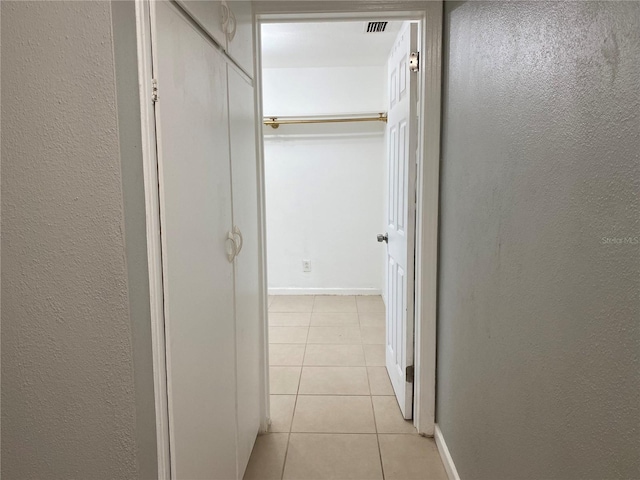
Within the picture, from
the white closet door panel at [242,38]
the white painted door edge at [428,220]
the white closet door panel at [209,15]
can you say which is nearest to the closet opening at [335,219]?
the white painted door edge at [428,220]

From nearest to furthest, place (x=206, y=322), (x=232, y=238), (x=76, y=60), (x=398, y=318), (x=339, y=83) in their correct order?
(x=76, y=60), (x=206, y=322), (x=232, y=238), (x=398, y=318), (x=339, y=83)

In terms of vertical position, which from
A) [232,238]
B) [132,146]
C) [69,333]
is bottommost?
[69,333]

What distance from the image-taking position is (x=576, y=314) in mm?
873

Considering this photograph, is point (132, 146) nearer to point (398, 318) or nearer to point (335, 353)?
point (398, 318)

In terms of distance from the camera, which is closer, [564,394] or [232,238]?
[564,394]

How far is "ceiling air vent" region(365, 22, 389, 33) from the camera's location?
3.08 metres

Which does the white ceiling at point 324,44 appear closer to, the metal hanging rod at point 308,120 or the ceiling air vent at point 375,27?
the ceiling air vent at point 375,27

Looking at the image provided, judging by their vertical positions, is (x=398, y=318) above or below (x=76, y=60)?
below

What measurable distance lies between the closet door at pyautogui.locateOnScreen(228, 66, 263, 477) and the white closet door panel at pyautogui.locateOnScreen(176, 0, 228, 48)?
159 mm

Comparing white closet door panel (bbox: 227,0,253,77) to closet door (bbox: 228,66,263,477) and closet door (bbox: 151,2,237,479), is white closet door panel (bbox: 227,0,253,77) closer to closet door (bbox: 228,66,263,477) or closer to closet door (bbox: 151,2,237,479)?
closet door (bbox: 228,66,263,477)

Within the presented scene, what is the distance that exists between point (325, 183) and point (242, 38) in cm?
289

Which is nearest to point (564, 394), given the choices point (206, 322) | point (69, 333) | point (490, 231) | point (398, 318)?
point (490, 231)

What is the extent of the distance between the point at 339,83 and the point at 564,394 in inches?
161

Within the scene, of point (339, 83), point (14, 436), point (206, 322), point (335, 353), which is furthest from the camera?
point (339, 83)
